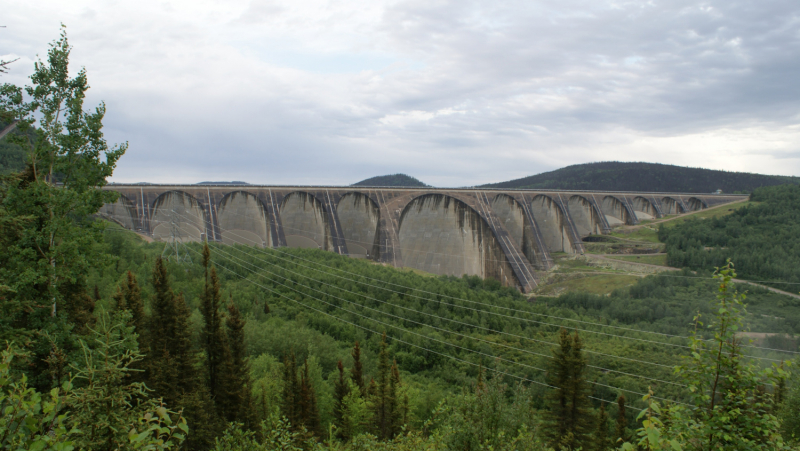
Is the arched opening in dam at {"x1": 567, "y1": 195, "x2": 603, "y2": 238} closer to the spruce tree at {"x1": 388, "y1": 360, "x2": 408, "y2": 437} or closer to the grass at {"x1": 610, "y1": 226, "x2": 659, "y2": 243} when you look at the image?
the grass at {"x1": 610, "y1": 226, "x2": 659, "y2": 243}

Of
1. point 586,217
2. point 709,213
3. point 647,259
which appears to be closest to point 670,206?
point 709,213

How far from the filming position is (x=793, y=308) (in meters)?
34.2

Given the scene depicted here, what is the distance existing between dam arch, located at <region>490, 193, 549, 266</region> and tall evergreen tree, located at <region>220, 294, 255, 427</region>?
157 ft

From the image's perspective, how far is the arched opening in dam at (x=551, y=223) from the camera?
69.9 m

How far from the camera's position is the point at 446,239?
176ft

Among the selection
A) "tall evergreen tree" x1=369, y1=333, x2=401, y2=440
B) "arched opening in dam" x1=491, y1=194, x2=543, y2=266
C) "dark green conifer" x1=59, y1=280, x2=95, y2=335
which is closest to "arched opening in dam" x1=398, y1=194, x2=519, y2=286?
"arched opening in dam" x1=491, y1=194, x2=543, y2=266

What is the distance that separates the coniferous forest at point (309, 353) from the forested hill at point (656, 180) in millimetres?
137346

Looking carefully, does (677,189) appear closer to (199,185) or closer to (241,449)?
(199,185)

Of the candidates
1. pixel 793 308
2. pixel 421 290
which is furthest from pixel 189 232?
pixel 793 308

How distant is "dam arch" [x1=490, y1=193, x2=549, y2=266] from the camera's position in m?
62.2

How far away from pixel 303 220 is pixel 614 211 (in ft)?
219

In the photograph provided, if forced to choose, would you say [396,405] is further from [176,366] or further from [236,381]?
[176,366]

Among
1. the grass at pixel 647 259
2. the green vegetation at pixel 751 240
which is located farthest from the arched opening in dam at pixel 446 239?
the green vegetation at pixel 751 240

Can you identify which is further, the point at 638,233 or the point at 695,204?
the point at 695,204
